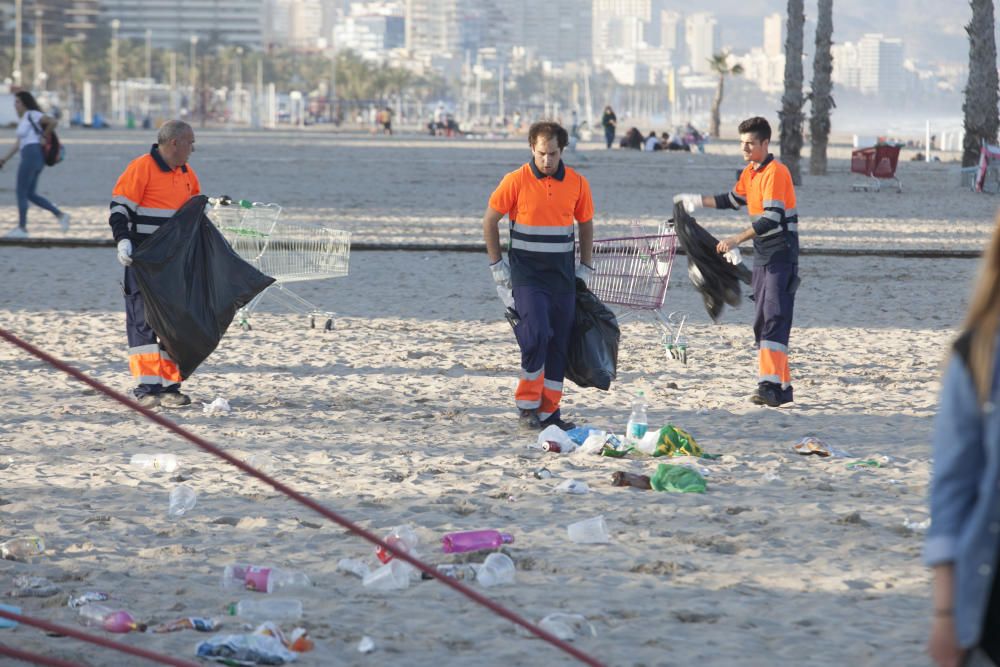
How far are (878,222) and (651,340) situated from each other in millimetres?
12660

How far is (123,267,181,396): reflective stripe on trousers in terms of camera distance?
29.1 ft

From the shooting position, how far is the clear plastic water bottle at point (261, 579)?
5555 mm

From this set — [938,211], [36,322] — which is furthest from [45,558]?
[938,211]

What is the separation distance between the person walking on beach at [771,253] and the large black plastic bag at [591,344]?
107cm

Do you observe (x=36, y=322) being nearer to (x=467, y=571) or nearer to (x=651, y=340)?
(x=651, y=340)

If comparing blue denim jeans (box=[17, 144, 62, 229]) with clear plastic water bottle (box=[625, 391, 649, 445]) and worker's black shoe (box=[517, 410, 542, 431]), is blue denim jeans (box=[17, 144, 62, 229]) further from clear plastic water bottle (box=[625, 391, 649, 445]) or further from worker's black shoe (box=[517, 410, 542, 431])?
clear plastic water bottle (box=[625, 391, 649, 445])

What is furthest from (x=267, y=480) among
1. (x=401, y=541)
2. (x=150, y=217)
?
(x=150, y=217)

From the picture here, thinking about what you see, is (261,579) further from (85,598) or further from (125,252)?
(125,252)

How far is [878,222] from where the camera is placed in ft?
77.9

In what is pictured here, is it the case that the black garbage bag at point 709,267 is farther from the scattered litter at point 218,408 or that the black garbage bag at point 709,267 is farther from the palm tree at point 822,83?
the palm tree at point 822,83

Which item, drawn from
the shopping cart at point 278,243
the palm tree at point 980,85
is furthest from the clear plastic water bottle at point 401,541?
the palm tree at point 980,85

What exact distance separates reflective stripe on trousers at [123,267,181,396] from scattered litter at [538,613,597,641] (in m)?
4.45

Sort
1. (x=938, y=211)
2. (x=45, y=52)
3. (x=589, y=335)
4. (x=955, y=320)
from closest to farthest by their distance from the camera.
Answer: (x=589, y=335), (x=955, y=320), (x=938, y=211), (x=45, y=52)

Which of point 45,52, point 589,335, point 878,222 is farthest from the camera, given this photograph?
point 45,52
